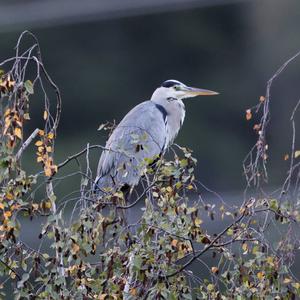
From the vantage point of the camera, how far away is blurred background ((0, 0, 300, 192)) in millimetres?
10672

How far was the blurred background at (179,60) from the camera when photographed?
1067 centimetres

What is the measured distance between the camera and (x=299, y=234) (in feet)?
8.41

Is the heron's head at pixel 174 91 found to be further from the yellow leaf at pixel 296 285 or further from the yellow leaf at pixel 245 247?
the yellow leaf at pixel 296 285

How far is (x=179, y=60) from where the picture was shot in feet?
41.9

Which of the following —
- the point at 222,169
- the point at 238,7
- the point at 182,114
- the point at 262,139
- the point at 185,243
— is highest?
the point at 262,139

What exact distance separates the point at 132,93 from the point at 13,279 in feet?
30.1

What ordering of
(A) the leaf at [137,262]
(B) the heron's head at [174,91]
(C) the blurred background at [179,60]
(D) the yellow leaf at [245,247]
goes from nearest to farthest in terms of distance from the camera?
(A) the leaf at [137,262] < (D) the yellow leaf at [245,247] < (B) the heron's head at [174,91] < (C) the blurred background at [179,60]

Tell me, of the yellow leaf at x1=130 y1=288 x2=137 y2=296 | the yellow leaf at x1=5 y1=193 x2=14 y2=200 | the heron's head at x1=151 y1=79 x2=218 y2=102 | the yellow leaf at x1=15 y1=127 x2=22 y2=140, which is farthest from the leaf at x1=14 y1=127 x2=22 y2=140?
the heron's head at x1=151 y1=79 x2=218 y2=102

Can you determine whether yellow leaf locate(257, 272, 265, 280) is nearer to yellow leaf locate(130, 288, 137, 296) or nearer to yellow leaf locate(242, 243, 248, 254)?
yellow leaf locate(242, 243, 248, 254)

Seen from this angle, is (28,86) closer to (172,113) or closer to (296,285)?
(296,285)

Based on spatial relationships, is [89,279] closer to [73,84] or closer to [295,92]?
[295,92]

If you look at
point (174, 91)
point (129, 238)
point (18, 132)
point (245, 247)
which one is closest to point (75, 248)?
point (129, 238)

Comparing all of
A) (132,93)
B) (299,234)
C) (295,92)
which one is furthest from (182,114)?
(132,93)

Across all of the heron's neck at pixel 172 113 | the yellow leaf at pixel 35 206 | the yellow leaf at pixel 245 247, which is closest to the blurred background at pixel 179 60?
the heron's neck at pixel 172 113
